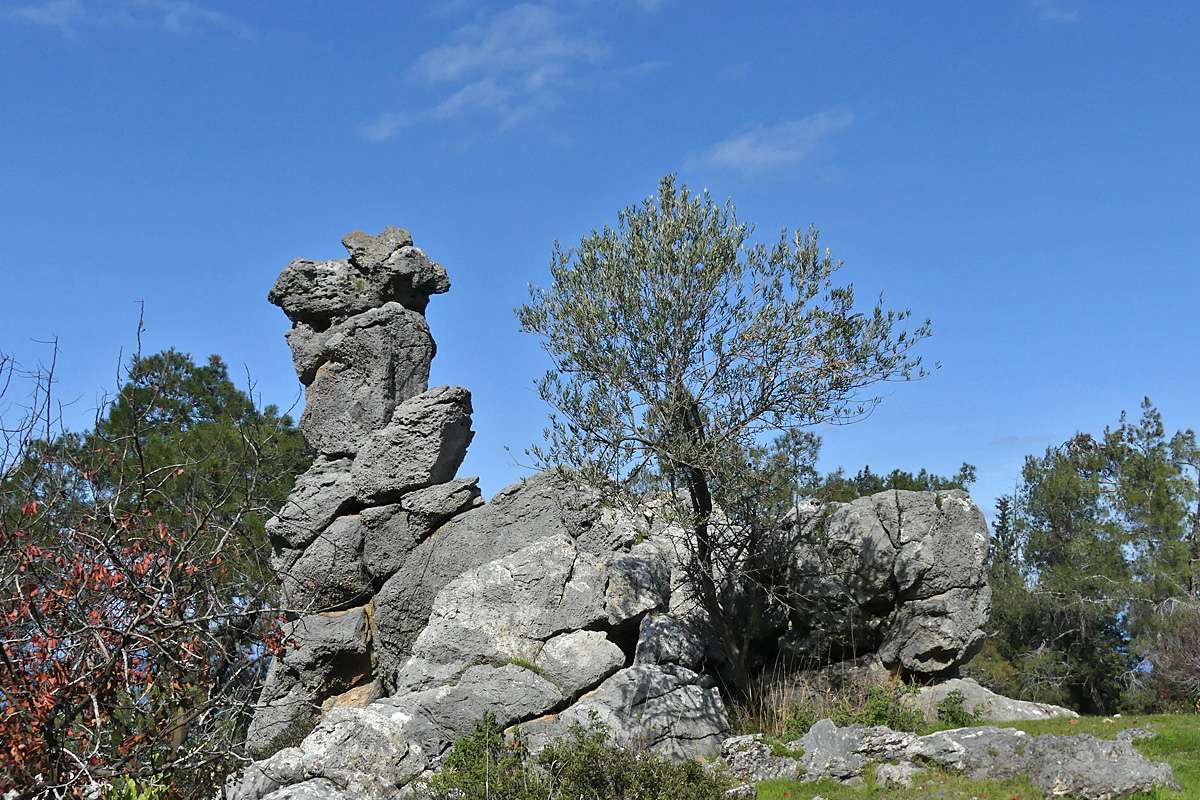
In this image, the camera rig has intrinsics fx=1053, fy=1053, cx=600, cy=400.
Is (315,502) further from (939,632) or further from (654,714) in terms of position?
(939,632)

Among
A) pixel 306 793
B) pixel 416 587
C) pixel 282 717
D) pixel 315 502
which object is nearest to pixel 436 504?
pixel 416 587

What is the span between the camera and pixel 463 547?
72.8 feet

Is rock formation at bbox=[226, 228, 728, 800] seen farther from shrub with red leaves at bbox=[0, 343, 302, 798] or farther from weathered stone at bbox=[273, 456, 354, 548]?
shrub with red leaves at bbox=[0, 343, 302, 798]

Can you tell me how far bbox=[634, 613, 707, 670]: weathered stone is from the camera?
Answer: 64.1 feet

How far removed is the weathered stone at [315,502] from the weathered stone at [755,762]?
1067 cm

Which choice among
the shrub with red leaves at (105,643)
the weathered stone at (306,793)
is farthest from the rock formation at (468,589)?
the shrub with red leaves at (105,643)

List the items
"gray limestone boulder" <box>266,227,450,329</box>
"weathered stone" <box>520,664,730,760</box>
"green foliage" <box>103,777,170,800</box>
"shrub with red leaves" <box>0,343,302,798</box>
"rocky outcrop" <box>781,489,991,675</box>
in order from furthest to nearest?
"gray limestone boulder" <box>266,227,450,329</box> < "rocky outcrop" <box>781,489,991,675</box> < "weathered stone" <box>520,664,730,760</box> < "green foliage" <box>103,777,170,800</box> < "shrub with red leaves" <box>0,343,302,798</box>

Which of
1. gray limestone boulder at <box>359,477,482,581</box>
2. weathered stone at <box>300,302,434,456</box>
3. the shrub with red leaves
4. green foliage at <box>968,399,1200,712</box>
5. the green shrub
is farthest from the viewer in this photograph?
green foliage at <box>968,399,1200,712</box>

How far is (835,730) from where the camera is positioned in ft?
54.1

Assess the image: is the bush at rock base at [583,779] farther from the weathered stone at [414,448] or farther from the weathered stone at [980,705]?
the weathered stone at [414,448]

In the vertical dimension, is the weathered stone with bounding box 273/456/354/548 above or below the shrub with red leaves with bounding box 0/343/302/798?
above

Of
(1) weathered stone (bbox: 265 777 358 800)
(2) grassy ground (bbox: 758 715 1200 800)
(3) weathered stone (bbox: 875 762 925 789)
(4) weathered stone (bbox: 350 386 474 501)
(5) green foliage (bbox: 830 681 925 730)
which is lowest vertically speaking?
(2) grassy ground (bbox: 758 715 1200 800)

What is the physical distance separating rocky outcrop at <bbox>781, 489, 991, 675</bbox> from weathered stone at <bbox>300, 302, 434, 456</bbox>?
976 centimetres

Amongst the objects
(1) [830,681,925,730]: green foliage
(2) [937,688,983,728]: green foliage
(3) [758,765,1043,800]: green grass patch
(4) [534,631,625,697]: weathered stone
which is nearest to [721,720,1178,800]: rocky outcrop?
(3) [758,765,1043,800]: green grass patch
